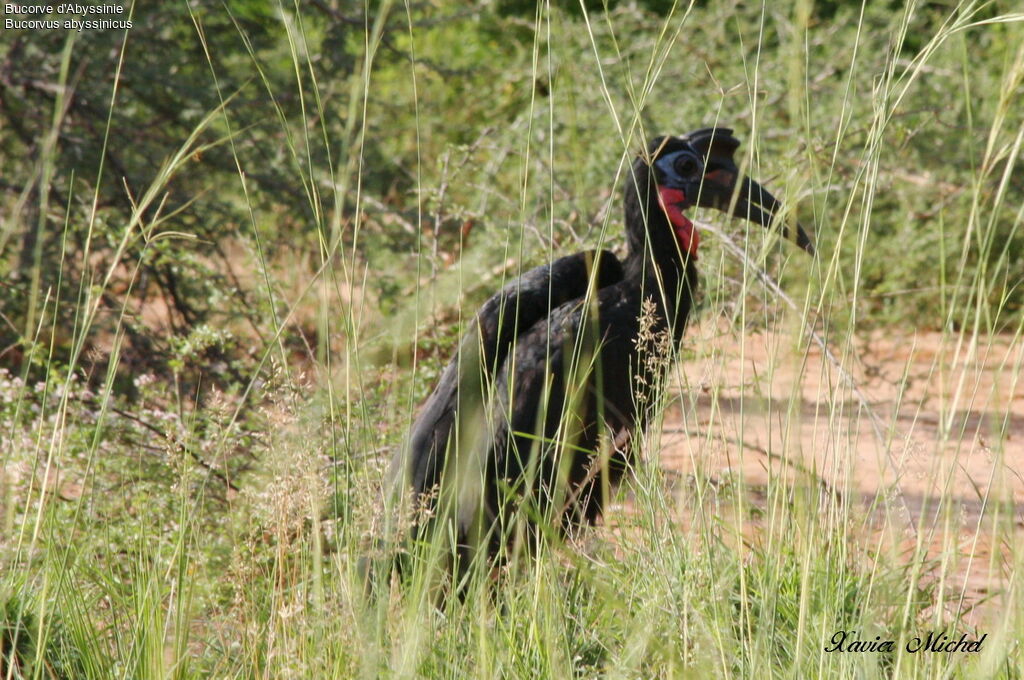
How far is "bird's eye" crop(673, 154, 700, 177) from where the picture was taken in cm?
313

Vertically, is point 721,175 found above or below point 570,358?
above

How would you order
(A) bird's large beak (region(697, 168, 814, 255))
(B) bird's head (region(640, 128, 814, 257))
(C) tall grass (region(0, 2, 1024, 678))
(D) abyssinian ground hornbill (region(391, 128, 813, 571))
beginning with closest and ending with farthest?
(C) tall grass (region(0, 2, 1024, 678)), (D) abyssinian ground hornbill (region(391, 128, 813, 571)), (A) bird's large beak (region(697, 168, 814, 255)), (B) bird's head (region(640, 128, 814, 257))

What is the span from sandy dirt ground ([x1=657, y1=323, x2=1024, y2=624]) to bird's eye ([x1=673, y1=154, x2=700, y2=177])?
0.43m

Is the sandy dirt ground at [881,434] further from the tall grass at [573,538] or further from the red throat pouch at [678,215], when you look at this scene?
the red throat pouch at [678,215]

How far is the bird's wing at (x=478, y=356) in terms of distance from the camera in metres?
2.66

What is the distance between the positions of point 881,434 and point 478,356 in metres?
0.92

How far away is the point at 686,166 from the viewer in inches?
124

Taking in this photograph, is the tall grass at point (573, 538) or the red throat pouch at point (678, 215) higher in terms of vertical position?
the red throat pouch at point (678, 215)

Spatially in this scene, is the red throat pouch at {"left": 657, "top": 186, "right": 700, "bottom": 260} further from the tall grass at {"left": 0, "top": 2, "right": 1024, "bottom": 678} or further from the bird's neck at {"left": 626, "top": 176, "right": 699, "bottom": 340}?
the tall grass at {"left": 0, "top": 2, "right": 1024, "bottom": 678}

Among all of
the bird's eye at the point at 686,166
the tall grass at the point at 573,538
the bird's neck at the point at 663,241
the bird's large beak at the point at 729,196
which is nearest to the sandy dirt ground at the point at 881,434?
the tall grass at the point at 573,538

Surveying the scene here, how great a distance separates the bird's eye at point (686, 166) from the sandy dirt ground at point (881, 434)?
1.42 ft
